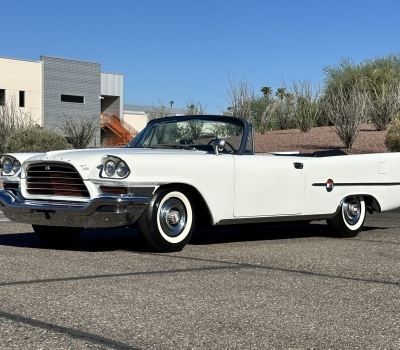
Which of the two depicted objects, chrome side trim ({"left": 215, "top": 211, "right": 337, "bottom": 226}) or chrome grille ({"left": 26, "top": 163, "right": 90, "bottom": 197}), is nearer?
chrome grille ({"left": 26, "top": 163, "right": 90, "bottom": 197})

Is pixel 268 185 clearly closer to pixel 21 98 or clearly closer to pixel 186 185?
pixel 186 185

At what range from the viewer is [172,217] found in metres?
7.63

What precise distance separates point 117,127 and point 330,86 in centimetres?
1913

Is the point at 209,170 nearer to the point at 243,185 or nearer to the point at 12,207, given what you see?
the point at 243,185

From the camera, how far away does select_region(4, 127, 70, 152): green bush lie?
27.1 m

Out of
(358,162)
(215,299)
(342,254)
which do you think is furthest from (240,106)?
(215,299)

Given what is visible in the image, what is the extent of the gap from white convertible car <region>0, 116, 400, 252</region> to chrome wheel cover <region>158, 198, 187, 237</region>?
0.03 feet

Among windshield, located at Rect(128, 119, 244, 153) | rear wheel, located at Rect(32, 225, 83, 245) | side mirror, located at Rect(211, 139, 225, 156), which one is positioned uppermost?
windshield, located at Rect(128, 119, 244, 153)

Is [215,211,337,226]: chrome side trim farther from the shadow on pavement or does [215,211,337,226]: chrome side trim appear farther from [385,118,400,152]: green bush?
[385,118,400,152]: green bush

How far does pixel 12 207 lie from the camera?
782cm

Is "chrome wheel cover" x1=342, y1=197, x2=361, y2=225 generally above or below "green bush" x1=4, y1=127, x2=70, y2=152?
below

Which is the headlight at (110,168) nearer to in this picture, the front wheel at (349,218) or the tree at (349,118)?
the front wheel at (349,218)

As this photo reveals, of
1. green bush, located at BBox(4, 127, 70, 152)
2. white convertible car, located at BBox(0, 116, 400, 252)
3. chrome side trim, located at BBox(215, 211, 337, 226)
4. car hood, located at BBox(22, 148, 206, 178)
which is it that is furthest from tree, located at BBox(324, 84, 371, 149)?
car hood, located at BBox(22, 148, 206, 178)

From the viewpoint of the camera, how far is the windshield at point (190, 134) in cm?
880
